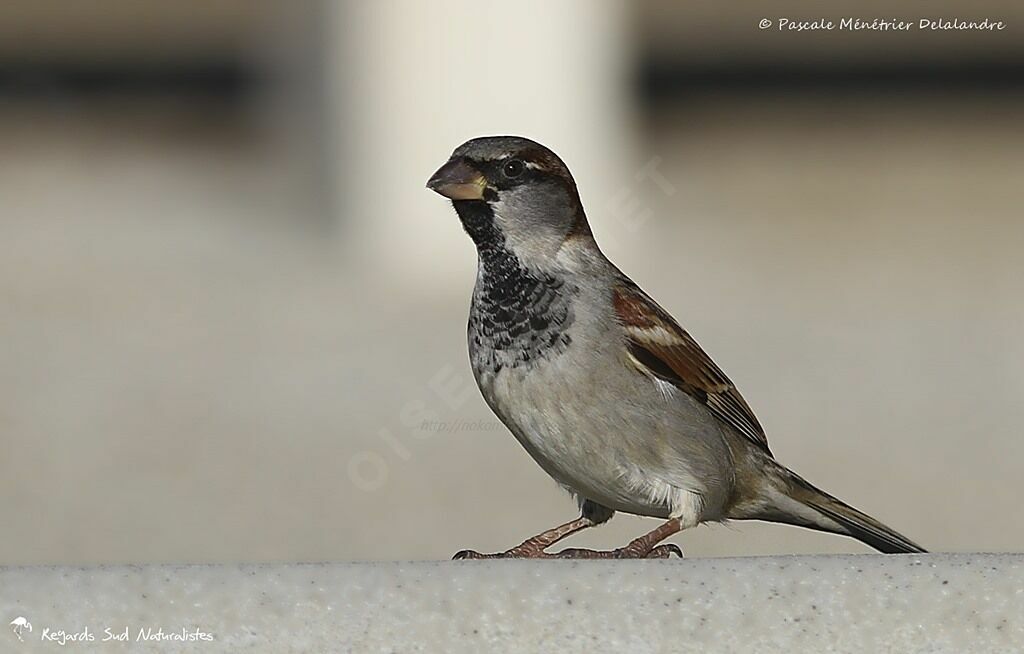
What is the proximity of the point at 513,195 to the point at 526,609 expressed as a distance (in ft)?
1.40

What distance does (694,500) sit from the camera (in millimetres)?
1571

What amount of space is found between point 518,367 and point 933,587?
415mm

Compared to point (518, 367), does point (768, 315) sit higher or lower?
lower

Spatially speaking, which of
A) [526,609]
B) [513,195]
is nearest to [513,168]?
[513,195]

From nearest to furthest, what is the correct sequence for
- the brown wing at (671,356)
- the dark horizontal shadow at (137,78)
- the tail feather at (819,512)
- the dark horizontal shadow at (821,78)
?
1. the brown wing at (671,356)
2. the tail feather at (819,512)
3. the dark horizontal shadow at (821,78)
4. the dark horizontal shadow at (137,78)

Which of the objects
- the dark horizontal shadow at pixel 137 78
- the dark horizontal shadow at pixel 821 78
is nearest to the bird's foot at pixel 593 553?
the dark horizontal shadow at pixel 821 78

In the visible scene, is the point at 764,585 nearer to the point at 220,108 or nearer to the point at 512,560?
the point at 512,560

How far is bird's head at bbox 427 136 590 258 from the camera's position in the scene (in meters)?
1.50

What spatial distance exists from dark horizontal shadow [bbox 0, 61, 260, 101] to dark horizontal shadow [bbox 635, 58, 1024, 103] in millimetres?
1334

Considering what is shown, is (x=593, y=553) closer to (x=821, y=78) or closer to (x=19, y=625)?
(x=19, y=625)

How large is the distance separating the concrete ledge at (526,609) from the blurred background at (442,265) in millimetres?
1023

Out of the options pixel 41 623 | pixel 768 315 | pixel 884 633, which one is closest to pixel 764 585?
pixel 884 633

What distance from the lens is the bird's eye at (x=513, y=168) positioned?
1.51 m

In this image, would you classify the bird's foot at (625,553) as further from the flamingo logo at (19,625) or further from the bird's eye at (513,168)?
the flamingo logo at (19,625)
